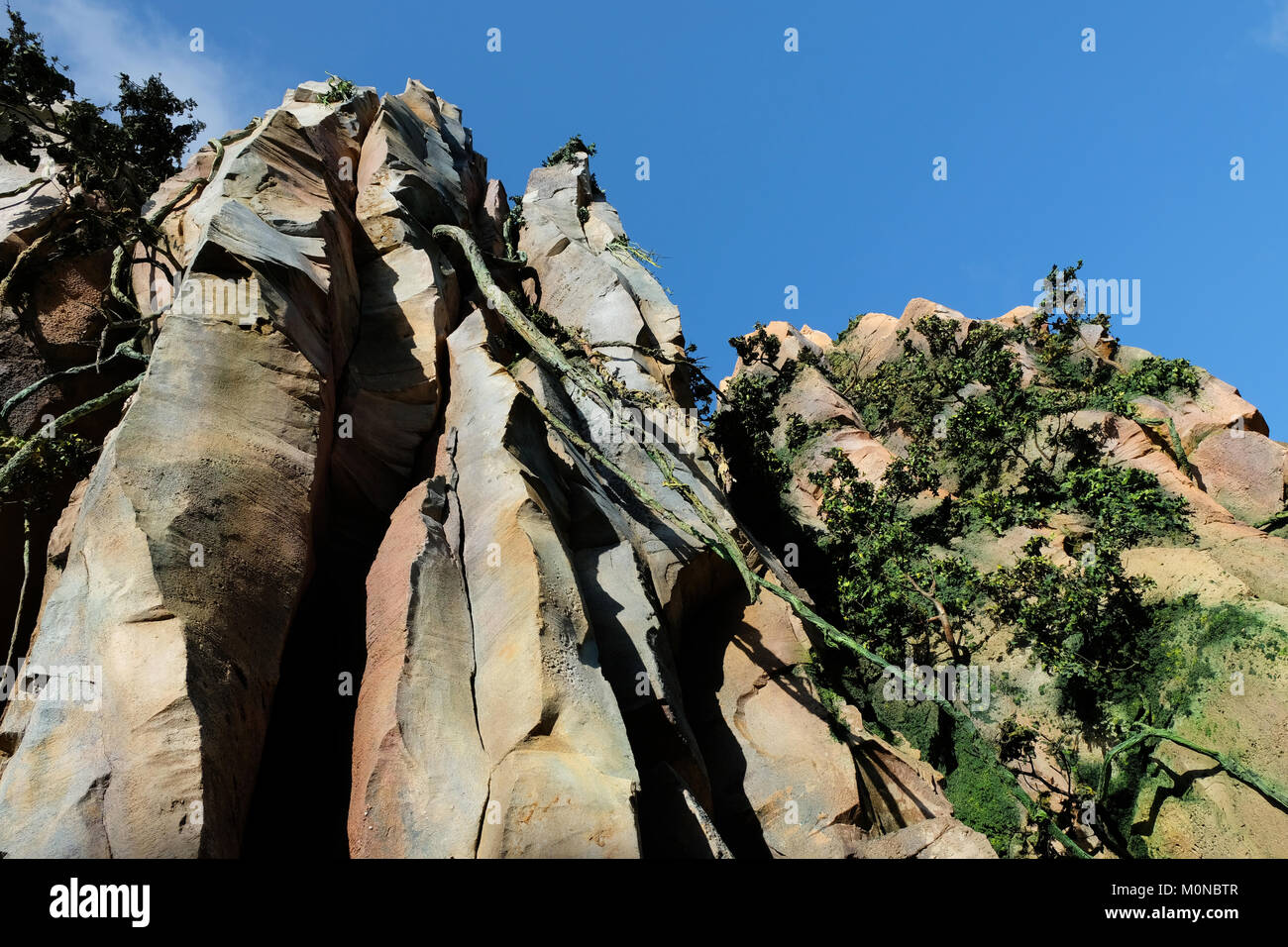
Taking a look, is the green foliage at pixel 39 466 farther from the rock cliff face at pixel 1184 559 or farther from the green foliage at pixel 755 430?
the green foliage at pixel 755 430

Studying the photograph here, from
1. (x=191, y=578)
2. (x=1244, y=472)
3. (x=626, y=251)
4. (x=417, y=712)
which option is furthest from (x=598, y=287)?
(x=1244, y=472)

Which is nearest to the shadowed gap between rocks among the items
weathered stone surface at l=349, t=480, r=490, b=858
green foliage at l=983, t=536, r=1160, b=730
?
weathered stone surface at l=349, t=480, r=490, b=858

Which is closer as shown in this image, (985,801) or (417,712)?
(417,712)

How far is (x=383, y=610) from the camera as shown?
377 inches

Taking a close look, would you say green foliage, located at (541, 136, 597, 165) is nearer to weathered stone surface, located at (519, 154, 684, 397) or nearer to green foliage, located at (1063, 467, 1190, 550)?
weathered stone surface, located at (519, 154, 684, 397)

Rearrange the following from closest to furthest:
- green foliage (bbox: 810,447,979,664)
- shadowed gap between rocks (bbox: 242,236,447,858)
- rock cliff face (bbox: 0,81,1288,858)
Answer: rock cliff face (bbox: 0,81,1288,858)
shadowed gap between rocks (bbox: 242,236,447,858)
green foliage (bbox: 810,447,979,664)

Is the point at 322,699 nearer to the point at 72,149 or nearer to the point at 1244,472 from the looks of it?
the point at 72,149

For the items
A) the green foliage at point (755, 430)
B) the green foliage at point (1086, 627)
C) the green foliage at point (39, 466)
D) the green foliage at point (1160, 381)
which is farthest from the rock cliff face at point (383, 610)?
the green foliage at point (1160, 381)

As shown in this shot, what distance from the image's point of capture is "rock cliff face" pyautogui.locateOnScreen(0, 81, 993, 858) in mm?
7355

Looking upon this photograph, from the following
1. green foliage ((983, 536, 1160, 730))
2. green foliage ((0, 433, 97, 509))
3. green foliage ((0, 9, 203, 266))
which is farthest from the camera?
green foliage ((983, 536, 1160, 730))

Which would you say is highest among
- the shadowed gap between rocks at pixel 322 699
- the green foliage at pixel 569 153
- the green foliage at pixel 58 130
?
the green foliage at pixel 569 153

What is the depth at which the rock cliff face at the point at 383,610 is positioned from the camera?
7.36 metres

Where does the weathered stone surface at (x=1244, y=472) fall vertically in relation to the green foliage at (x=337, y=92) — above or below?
below
